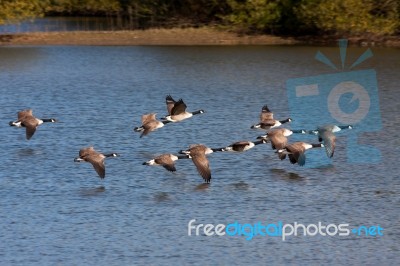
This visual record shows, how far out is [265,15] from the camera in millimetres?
36312

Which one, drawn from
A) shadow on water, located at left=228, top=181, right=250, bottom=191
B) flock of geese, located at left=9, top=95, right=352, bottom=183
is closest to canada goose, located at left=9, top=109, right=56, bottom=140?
flock of geese, located at left=9, top=95, right=352, bottom=183

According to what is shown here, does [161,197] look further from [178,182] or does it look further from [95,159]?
[95,159]


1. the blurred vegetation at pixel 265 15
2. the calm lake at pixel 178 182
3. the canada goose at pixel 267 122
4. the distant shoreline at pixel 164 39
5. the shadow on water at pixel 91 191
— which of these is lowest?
the calm lake at pixel 178 182

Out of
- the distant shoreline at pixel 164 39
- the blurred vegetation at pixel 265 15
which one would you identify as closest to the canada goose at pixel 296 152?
the blurred vegetation at pixel 265 15

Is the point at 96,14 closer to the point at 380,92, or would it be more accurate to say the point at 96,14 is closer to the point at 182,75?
the point at 182,75

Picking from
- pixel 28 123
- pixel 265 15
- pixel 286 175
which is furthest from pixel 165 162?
pixel 265 15

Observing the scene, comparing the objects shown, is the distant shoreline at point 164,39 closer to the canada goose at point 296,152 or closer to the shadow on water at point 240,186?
the canada goose at point 296,152

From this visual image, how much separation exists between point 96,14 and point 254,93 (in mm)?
23267

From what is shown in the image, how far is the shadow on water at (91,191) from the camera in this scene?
1612cm

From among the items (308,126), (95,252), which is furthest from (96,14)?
(95,252)

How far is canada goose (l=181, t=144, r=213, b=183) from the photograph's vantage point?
16141 millimetres

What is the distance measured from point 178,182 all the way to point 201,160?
78 centimetres

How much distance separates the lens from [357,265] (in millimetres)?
12812

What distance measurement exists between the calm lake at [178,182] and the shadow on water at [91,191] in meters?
0.06
